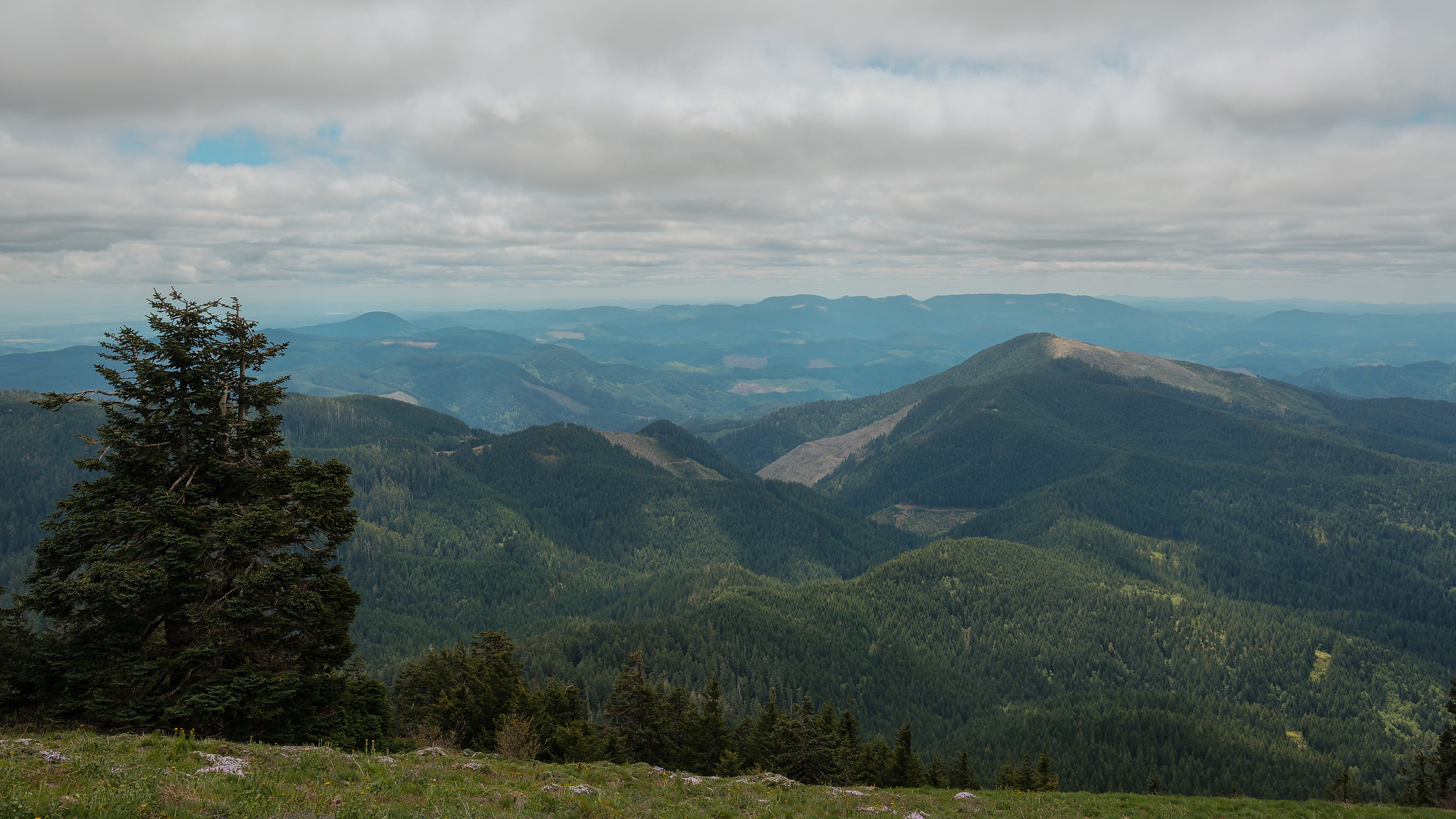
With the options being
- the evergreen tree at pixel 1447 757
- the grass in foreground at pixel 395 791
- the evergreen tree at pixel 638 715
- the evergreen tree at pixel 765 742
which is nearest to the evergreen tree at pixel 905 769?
the evergreen tree at pixel 765 742

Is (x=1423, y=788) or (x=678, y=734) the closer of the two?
(x=1423, y=788)

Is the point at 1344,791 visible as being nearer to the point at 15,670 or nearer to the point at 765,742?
the point at 765,742

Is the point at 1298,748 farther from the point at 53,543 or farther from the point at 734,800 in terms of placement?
the point at 53,543

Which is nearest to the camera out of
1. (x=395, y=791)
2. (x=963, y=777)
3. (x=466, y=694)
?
(x=395, y=791)

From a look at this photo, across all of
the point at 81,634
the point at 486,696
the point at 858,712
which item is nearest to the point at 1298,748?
the point at 858,712

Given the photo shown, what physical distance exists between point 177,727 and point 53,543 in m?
12.5

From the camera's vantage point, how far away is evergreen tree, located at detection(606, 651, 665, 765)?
266ft

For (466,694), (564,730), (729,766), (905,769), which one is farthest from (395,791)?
(905,769)

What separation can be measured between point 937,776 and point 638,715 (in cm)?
3799

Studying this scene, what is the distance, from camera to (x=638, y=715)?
271 feet

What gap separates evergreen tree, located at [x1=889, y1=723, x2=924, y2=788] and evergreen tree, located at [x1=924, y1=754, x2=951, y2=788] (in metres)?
2.43

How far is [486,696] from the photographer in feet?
242

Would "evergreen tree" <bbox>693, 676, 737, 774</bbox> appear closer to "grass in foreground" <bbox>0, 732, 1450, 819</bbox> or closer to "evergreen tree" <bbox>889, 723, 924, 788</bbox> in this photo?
"evergreen tree" <bbox>889, 723, 924, 788</bbox>

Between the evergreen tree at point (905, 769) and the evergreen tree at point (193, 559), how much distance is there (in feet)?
209
